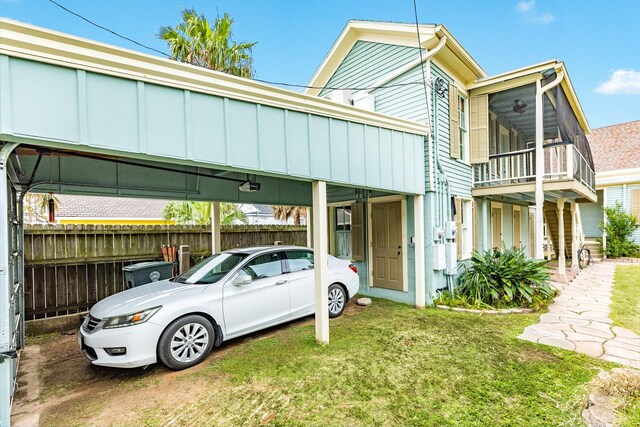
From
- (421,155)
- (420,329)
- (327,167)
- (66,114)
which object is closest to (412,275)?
(420,329)

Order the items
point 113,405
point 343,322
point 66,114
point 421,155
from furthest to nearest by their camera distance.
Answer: point 421,155 < point 343,322 < point 113,405 < point 66,114

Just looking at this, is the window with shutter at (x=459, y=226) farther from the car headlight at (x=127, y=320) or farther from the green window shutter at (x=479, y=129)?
the car headlight at (x=127, y=320)

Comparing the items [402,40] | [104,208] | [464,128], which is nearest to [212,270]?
[402,40]

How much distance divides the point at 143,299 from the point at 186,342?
0.74 metres

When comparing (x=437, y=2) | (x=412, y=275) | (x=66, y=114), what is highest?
(x=437, y=2)

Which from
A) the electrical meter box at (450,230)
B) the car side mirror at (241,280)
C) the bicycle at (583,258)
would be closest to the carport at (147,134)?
the car side mirror at (241,280)

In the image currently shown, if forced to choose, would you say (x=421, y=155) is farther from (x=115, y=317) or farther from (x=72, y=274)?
(x=72, y=274)

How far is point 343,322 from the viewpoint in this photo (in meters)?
5.44

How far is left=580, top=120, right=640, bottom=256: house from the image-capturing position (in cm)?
1434

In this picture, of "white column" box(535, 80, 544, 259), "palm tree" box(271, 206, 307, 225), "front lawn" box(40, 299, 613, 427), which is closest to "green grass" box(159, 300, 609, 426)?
"front lawn" box(40, 299, 613, 427)

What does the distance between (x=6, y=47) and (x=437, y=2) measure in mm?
7711

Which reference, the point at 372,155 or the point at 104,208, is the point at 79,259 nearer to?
the point at 372,155

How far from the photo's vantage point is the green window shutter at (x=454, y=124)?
7145 mm

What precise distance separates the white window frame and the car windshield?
595 cm
